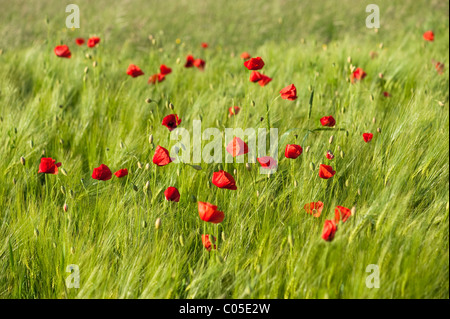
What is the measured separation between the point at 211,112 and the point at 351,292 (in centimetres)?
108

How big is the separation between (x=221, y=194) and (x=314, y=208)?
11.1 inches

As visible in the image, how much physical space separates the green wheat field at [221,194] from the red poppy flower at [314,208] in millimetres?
26

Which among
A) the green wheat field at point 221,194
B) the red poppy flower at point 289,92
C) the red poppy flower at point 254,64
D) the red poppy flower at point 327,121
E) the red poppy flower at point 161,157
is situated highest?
the red poppy flower at point 254,64

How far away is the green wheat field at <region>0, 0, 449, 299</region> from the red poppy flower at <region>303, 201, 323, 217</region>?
0.03 meters

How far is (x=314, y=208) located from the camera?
1267 mm

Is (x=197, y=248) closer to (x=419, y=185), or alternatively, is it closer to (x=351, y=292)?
(x=351, y=292)

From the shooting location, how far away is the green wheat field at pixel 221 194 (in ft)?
3.50

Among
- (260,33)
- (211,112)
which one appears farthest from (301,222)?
(260,33)

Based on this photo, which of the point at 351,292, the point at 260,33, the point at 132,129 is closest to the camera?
the point at 351,292

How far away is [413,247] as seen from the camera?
1.03 meters

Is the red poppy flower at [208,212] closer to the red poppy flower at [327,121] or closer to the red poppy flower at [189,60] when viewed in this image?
the red poppy flower at [327,121]

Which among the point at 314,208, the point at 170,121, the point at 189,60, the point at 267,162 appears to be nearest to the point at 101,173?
the point at 170,121

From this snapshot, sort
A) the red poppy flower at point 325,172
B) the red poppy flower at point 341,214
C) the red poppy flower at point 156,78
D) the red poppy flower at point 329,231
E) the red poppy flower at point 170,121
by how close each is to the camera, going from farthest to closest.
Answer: the red poppy flower at point 156,78 → the red poppy flower at point 170,121 → the red poppy flower at point 325,172 → the red poppy flower at point 341,214 → the red poppy flower at point 329,231

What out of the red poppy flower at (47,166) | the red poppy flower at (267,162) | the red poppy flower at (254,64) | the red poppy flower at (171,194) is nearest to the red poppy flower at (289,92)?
the red poppy flower at (254,64)
